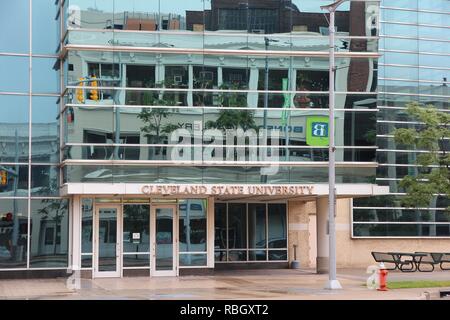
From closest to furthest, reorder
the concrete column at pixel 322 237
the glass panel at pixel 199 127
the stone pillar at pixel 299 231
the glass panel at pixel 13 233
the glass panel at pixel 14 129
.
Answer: the glass panel at pixel 199 127 < the glass panel at pixel 13 233 < the glass panel at pixel 14 129 < the concrete column at pixel 322 237 < the stone pillar at pixel 299 231

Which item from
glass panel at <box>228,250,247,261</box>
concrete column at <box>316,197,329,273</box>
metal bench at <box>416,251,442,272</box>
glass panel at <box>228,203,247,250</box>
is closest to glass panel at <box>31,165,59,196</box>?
glass panel at <box>228,203,247,250</box>

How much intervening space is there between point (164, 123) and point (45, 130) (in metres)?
5.18

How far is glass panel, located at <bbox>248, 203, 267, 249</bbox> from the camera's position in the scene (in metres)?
36.2

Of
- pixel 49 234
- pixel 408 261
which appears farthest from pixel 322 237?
pixel 49 234

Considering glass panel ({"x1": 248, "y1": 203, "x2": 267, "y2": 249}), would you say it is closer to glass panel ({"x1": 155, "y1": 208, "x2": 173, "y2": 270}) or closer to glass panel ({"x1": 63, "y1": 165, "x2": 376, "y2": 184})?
glass panel ({"x1": 63, "y1": 165, "x2": 376, "y2": 184})

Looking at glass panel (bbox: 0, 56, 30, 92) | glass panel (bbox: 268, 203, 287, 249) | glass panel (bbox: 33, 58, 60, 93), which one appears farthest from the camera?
glass panel (bbox: 268, 203, 287, 249)

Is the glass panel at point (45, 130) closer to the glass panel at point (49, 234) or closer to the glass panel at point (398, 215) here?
the glass panel at point (49, 234)

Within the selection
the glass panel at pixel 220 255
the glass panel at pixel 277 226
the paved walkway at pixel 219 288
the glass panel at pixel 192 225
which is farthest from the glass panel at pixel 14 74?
the glass panel at pixel 277 226

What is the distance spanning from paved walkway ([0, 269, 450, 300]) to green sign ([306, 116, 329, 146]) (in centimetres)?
529

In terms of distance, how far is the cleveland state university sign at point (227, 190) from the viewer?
29.4 metres

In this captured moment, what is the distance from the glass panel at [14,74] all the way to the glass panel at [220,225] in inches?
401

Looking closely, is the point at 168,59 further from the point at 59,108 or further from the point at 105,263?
the point at 105,263

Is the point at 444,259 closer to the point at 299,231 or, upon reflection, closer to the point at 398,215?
the point at 398,215

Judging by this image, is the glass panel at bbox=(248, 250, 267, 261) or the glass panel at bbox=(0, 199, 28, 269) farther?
the glass panel at bbox=(248, 250, 267, 261)
